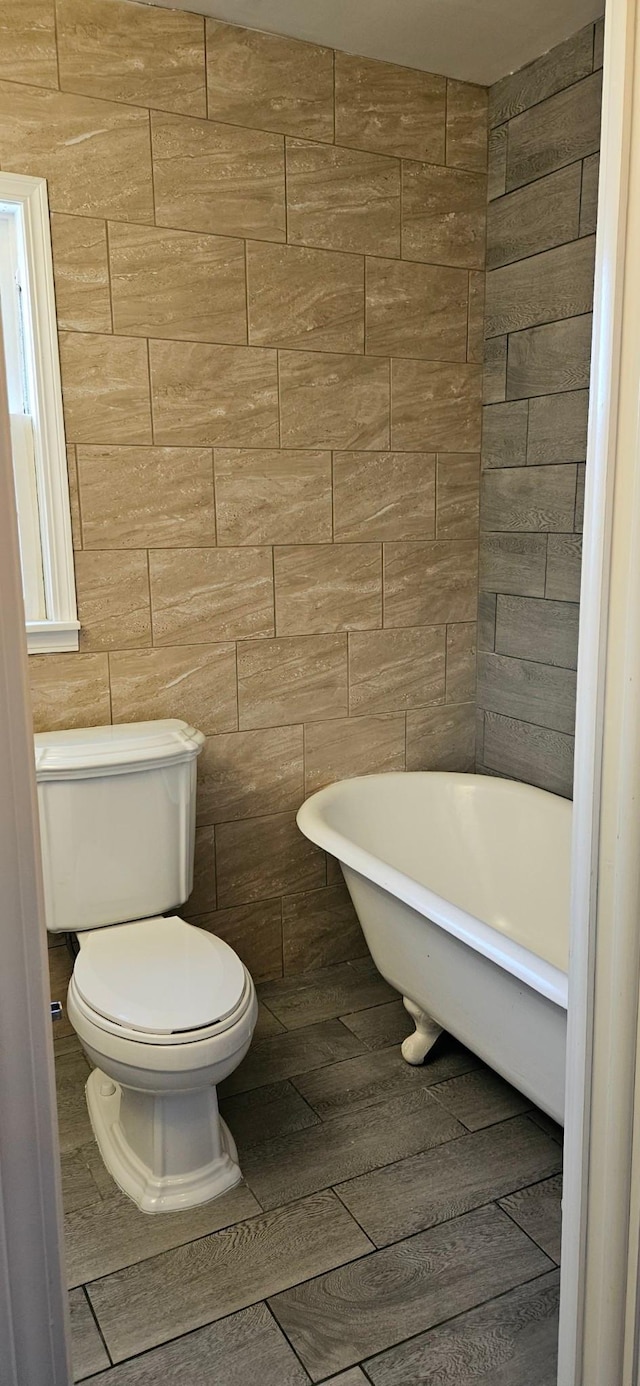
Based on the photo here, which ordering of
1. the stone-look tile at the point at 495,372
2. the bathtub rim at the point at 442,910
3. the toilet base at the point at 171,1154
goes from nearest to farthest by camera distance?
the bathtub rim at the point at 442,910 < the toilet base at the point at 171,1154 < the stone-look tile at the point at 495,372

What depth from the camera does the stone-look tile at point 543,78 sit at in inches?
97.6

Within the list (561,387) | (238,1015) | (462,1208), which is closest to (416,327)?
(561,387)

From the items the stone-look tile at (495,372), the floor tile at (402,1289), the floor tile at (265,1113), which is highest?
the stone-look tile at (495,372)

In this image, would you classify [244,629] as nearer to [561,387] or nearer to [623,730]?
[561,387]

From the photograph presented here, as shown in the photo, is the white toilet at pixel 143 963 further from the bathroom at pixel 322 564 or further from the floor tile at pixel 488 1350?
the floor tile at pixel 488 1350

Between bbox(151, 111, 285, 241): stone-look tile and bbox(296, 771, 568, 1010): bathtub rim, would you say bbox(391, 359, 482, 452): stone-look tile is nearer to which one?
bbox(151, 111, 285, 241): stone-look tile

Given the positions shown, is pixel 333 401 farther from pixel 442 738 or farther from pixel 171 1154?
pixel 171 1154

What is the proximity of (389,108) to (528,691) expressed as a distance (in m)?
1.69

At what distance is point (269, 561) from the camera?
2738 millimetres

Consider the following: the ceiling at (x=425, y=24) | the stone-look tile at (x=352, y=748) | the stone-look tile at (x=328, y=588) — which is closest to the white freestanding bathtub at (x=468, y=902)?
the stone-look tile at (x=352, y=748)

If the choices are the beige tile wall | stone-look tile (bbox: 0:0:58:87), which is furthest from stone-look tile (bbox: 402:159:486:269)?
stone-look tile (bbox: 0:0:58:87)

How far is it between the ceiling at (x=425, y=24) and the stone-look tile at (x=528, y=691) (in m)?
1.65

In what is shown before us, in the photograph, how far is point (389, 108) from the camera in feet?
8.90

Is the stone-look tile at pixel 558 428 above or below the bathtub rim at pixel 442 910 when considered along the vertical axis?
above
